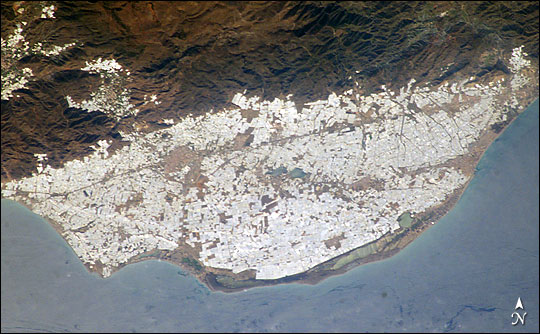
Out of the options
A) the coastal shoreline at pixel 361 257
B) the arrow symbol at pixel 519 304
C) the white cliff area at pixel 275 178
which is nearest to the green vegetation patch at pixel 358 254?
the coastal shoreline at pixel 361 257

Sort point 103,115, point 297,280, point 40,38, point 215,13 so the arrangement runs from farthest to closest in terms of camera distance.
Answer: point 297,280, point 103,115, point 40,38, point 215,13

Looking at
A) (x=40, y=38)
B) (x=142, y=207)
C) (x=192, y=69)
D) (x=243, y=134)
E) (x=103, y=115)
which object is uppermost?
(x=40, y=38)

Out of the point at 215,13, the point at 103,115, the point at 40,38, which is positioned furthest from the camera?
the point at 103,115

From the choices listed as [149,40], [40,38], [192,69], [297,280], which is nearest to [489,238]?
[297,280]

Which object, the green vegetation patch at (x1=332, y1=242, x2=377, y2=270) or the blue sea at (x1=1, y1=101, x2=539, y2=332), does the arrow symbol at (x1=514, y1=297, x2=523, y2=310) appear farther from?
the green vegetation patch at (x1=332, y1=242, x2=377, y2=270)

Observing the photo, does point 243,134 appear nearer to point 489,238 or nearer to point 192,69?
point 192,69

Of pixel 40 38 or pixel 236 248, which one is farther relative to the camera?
pixel 236 248
